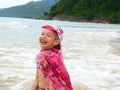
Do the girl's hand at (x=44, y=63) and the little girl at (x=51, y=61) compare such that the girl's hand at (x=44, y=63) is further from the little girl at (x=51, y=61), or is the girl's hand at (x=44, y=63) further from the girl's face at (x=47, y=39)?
the girl's face at (x=47, y=39)

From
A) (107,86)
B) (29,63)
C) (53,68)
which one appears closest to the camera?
(53,68)

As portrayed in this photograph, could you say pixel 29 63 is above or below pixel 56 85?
below

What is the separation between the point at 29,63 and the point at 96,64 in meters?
1.76

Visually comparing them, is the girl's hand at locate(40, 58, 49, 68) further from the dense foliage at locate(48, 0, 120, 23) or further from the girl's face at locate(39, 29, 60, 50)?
the dense foliage at locate(48, 0, 120, 23)

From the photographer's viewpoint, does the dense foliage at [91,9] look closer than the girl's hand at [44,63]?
No

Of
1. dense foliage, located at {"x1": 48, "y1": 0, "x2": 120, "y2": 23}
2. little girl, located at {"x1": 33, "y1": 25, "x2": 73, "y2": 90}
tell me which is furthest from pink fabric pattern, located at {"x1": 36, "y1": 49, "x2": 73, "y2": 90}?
dense foliage, located at {"x1": 48, "y1": 0, "x2": 120, "y2": 23}

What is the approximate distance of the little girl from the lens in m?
3.99

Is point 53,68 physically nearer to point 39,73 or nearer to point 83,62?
point 39,73

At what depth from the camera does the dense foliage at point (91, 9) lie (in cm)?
9330

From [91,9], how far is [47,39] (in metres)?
98.5

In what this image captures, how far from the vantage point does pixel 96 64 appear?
1020 centimetres

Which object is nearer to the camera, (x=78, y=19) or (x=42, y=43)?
(x=42, y=43)

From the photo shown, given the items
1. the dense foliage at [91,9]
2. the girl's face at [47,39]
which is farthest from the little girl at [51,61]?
the dense foliage at [91,9]

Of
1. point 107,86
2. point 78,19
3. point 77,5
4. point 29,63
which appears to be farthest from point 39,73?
point 77,5
